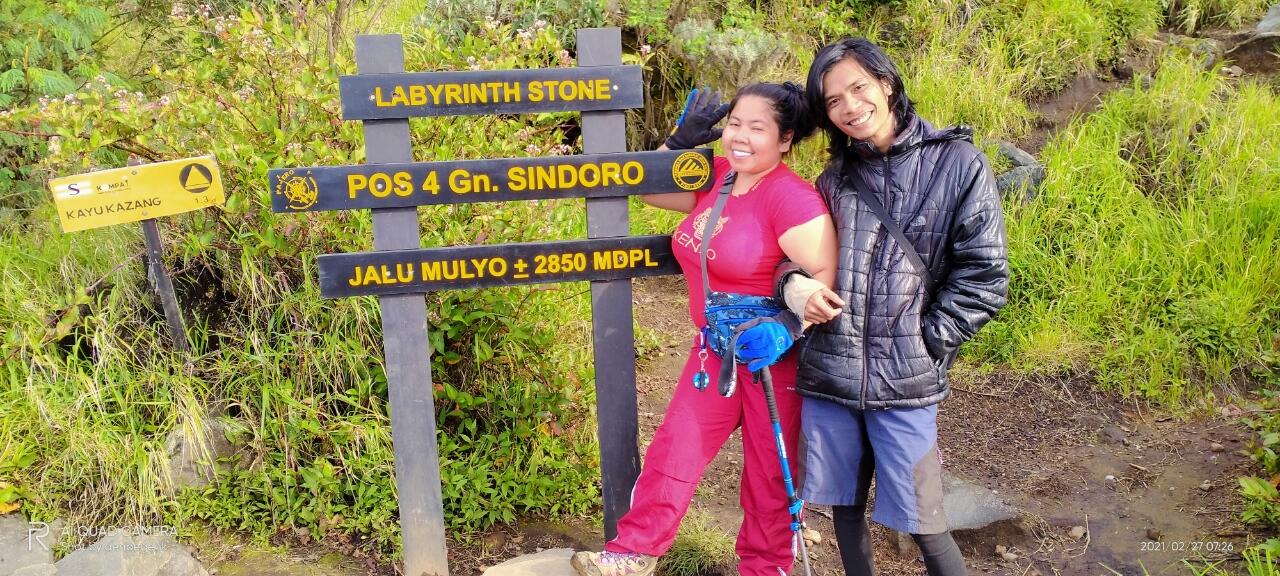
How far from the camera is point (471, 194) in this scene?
319cm

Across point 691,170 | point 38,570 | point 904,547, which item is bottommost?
point 904,547

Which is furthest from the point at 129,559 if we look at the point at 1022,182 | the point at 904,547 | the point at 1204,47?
the point at 1204,47

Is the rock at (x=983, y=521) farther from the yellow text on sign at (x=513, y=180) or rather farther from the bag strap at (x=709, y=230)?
the yellow text on sign at (x=513, y=180)

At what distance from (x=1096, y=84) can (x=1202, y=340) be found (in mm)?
2434

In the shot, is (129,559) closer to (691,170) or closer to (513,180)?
(513,180)

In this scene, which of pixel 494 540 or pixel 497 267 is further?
pixel 494 540

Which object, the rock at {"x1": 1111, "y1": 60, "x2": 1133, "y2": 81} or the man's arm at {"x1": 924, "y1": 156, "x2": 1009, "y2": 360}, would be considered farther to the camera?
the rock at {"x1": 1111, "y1": 60, "x2": 1133, "y2": 81}

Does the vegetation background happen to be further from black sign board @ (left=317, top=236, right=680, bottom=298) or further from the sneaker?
the sneaker

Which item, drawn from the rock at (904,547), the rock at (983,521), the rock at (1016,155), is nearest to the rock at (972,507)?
the rock at (983,521)

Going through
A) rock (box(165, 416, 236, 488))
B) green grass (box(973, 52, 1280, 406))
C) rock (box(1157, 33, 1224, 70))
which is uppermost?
rock (box(1157, 33, 1224, 70))

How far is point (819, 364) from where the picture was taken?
2.77 m

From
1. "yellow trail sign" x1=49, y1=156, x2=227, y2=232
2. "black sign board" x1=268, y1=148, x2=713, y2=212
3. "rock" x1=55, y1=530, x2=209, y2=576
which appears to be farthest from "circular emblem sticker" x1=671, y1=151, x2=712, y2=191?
"rock" x1=55, y1=530, x2=209, y2=576

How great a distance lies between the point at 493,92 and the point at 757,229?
1033 millimetres

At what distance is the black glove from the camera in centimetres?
324
